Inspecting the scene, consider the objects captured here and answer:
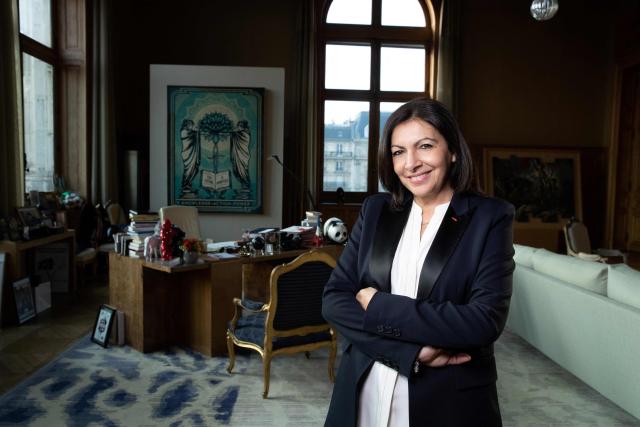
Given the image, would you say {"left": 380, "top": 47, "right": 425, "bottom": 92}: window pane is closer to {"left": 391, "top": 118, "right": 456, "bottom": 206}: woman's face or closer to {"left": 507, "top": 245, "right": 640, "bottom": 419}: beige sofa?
{"left": 507, "top": 245, "right": 640, "bottom": 419}: beige sofa

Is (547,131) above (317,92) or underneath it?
underneath

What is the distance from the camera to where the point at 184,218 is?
5289 mm

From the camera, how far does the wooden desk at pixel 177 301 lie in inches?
151

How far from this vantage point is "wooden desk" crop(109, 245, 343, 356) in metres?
3.83

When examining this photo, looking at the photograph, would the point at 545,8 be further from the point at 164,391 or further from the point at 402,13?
the point at 164,391

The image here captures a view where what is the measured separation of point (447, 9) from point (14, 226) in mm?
6774

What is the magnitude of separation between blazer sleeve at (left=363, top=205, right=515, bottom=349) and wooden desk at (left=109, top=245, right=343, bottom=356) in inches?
105

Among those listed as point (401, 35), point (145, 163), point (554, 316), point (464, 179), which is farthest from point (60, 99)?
point (464, 179)

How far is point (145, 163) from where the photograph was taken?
769 centimetres

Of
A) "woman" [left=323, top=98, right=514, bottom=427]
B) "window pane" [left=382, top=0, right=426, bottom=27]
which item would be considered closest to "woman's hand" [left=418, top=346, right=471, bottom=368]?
"woman" [left=323, top=98, right=514, bottom=427]

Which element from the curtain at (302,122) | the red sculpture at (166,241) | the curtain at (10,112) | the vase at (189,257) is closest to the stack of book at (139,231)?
the red sculpture at (166,241)

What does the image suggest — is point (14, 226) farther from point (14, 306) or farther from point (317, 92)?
point (317, 92)

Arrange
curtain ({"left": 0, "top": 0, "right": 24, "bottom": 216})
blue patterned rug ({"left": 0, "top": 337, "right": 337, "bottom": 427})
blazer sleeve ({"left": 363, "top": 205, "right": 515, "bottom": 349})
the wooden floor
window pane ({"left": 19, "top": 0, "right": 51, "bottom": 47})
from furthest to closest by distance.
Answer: window pane ({"left": 19, "top": 0, "right": 51, "bottom": 47}), curtain ({"left": 0, "top": 0, "right": 24, "bottom": 216}), the wooden floor, blue patterned rug ({"left": 0, "top": 337, "right": 337, "bottom": 427}), blazer sleeve ({"left": 363, "top": 205, "right": 515, "bottom": 349})

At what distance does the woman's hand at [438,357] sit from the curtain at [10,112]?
16.3 ft
